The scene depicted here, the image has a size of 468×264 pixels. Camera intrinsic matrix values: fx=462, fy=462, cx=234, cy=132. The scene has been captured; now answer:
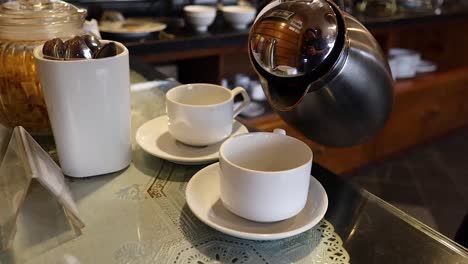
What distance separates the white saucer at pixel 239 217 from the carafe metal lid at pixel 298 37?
0.14 meters

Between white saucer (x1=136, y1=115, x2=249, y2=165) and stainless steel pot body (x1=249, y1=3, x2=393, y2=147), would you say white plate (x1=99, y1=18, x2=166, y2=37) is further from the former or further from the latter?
stainless steel pot body (x1=249, y1=3, x2=393, y2=147)

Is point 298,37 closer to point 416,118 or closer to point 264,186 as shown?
point 264,186

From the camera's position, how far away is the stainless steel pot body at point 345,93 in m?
0.51

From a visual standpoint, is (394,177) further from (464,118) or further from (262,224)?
(262,224)

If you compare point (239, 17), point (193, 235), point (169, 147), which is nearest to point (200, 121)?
point (169, 147)

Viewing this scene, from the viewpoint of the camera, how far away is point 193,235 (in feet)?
1.55

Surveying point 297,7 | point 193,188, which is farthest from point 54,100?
point 297,7

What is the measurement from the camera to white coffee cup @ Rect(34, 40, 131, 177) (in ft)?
1.70

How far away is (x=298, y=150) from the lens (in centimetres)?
52

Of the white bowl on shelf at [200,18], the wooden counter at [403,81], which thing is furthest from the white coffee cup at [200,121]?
the white bowl on shelf at [200,18]

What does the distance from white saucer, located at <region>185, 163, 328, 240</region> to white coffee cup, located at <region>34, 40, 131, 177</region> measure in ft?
0.38

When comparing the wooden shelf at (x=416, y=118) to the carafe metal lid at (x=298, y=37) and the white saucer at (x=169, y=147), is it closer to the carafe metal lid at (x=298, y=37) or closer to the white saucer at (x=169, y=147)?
the white saucer at (x=169, y=147)

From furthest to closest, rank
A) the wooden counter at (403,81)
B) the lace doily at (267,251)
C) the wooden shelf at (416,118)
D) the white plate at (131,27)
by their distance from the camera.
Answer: the wooden shelf at (416,118)
the wooden counter at (403,81)
the white plate at (131,27)
the lace doily at (267,251)

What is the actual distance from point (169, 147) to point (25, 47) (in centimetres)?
24
